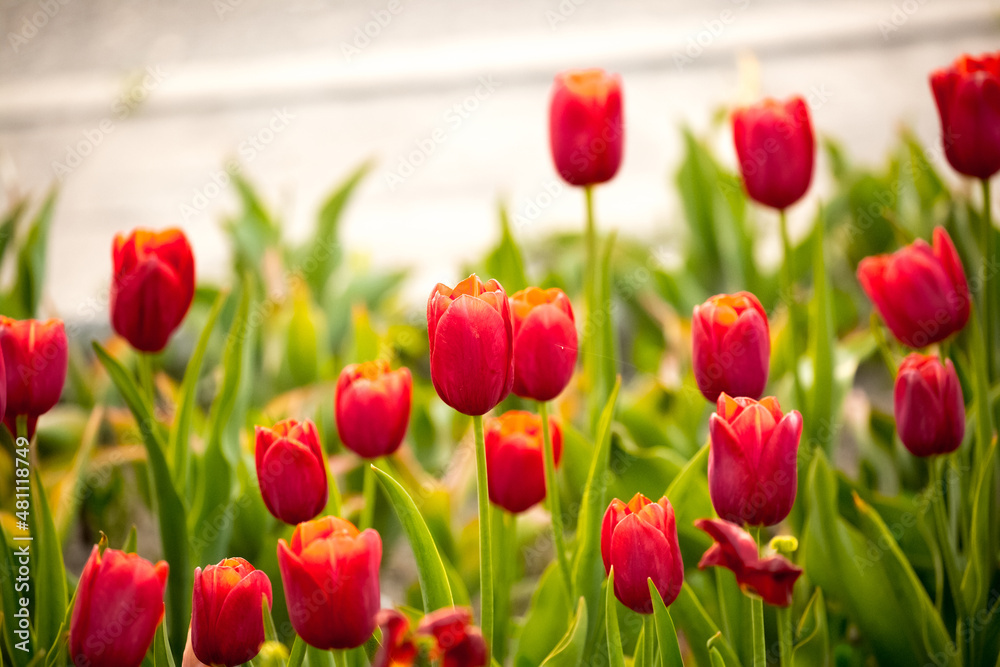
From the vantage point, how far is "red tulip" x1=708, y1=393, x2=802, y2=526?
17.2 inches

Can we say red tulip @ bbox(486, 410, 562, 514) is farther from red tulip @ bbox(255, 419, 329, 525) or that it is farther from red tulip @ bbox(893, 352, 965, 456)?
red tulip @ bbox(893, 352, 965, 456)

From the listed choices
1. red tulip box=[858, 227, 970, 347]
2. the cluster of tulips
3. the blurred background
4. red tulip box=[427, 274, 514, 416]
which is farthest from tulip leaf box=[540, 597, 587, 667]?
the blurred background

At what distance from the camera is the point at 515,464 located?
576mm

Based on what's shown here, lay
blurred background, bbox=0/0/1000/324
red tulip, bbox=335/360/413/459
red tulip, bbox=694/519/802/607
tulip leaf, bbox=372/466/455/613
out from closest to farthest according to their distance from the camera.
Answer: red tulip, bbox=694/519/802/607 → tulip leaf, bbox=372/466/455/613 → red tulip, bbox=335/360/413/459 → blurred background, bbox=0/0/1000/324

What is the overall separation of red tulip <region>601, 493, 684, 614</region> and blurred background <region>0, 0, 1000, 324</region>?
126 cm

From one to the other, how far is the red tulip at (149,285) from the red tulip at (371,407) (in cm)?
13

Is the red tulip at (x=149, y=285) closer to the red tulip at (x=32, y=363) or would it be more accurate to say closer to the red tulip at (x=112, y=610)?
the red tulip at (x=32, y=363)

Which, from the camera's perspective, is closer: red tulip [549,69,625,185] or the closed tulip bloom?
the closed tulip bloom

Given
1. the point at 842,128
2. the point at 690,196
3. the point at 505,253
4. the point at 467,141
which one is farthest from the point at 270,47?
the point at 505,253

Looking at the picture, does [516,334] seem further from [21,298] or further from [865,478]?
[21,298]

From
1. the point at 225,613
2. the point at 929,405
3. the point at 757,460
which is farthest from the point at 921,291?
the point at 225,613

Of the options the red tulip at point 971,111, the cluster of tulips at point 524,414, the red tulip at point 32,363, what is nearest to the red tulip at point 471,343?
the cluster of tulips at point 524,414

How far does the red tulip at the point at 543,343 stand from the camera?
1.72 feet

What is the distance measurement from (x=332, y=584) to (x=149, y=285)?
0.28 metres
